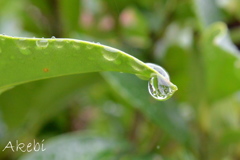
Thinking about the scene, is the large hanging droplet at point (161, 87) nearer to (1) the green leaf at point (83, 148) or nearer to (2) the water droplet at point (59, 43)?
(2) the water droplet at point (59, 43)

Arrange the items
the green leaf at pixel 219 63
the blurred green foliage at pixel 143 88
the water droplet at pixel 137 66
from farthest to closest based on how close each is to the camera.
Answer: the blurred green foliage at pixel 143 88, the green leaf at pixel 219 63, the water droplet at pixel 137 66

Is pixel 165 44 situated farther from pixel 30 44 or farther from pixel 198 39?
pixel 30 44

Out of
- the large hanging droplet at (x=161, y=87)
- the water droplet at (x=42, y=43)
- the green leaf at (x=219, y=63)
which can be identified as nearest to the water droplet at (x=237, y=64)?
the green leaf at (x=219, y=63)

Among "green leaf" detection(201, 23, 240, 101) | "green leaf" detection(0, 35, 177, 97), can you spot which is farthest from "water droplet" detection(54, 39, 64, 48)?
"green leaf" detection(201, 23, 240, 101)

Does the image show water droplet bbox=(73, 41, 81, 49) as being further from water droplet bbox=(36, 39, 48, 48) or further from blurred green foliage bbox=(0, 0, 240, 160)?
blurred green foliage bbox=(0, 0, 240, 160)

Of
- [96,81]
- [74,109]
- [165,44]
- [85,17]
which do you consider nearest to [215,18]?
[165,44]

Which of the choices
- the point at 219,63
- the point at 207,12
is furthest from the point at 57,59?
the point at 207,12

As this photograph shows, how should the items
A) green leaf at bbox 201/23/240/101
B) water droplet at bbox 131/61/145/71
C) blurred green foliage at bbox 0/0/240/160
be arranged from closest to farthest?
water droplet at bbox 131/61/145/71 → green leaf at bbox 201/23/240/101 → blurred green foliage at bbox 0/0/240/160

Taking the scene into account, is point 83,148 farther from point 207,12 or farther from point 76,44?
point 76,44
